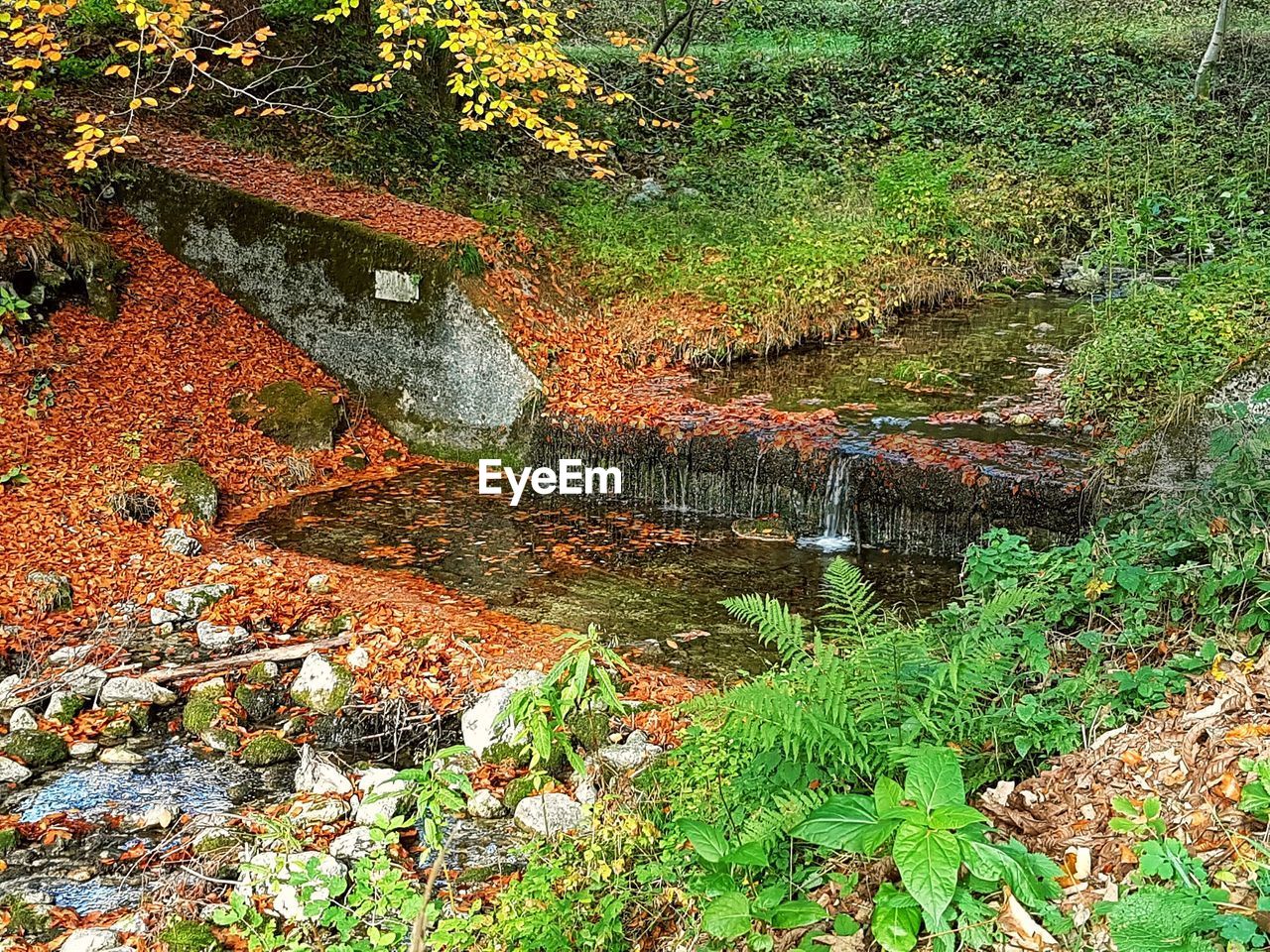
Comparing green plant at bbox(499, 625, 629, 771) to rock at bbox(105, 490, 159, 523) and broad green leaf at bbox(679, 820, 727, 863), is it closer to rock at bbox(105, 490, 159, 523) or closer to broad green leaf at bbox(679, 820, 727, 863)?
broad green leaf at bbox(679, 820, 727, 863)

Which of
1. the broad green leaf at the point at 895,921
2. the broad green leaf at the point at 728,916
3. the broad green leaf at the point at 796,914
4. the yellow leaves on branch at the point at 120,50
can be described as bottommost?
the broad green leaf at the point at 728,916

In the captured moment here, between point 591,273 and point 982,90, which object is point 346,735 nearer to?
point 591,273

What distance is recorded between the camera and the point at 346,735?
5.30 m

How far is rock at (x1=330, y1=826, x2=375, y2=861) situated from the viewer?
163 inches

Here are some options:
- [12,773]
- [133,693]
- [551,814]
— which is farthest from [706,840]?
[133,693]

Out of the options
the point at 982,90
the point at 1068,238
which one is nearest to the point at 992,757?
the point at 1068,238

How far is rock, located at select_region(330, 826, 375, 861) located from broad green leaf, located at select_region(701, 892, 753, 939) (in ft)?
6.75

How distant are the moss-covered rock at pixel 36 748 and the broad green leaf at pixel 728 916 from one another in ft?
13.0

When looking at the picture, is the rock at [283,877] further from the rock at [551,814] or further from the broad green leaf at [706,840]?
the broad green leaf at [706,840]

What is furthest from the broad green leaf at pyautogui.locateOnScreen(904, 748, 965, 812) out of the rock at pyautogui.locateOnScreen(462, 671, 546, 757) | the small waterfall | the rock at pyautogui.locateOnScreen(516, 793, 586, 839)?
the small waterfall

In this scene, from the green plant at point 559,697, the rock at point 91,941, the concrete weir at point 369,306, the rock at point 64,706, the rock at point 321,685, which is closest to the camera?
the green plant at point 559,697

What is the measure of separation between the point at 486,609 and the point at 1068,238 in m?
10.6

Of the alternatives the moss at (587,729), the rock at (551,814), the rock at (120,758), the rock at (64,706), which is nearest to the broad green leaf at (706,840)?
the rock at (551,814)

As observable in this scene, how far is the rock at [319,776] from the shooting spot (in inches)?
185
